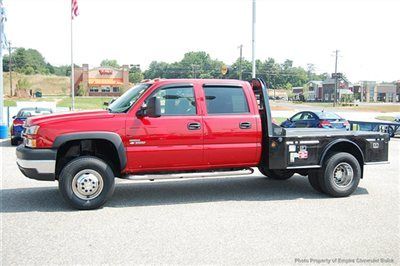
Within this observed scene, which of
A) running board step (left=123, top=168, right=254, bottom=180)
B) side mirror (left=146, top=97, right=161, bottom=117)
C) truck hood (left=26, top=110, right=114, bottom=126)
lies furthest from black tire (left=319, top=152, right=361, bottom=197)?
truck hood (left=26, top=110, right=114, bottom=126)

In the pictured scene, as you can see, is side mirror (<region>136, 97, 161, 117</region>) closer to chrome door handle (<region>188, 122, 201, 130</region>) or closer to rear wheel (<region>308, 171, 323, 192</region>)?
chrome door handle (<region>188, 122, 201, 130</region>)

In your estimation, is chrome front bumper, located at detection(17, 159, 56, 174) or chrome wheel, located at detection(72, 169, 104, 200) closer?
chrome front bumper, located at detection(17, 159, 56, 174)

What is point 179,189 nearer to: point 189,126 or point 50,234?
point 189,126

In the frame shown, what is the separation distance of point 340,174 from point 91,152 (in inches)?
170

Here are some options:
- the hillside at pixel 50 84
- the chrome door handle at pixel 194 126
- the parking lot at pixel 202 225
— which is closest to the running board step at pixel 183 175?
the parking lot at pixel 202 225

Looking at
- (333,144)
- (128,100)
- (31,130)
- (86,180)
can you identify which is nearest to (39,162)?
(31,130)

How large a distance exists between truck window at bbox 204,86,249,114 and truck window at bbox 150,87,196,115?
0.29 meters

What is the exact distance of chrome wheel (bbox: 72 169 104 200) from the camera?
6902 millimetres

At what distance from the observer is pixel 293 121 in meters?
20.5

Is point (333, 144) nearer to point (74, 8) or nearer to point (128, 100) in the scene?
point (128, 100)

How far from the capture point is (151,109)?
705cm

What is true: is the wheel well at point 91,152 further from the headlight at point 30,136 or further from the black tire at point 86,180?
the headlight at point 30,136

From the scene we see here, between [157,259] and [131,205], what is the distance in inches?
102

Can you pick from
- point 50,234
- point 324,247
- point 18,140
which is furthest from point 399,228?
point 18,140
